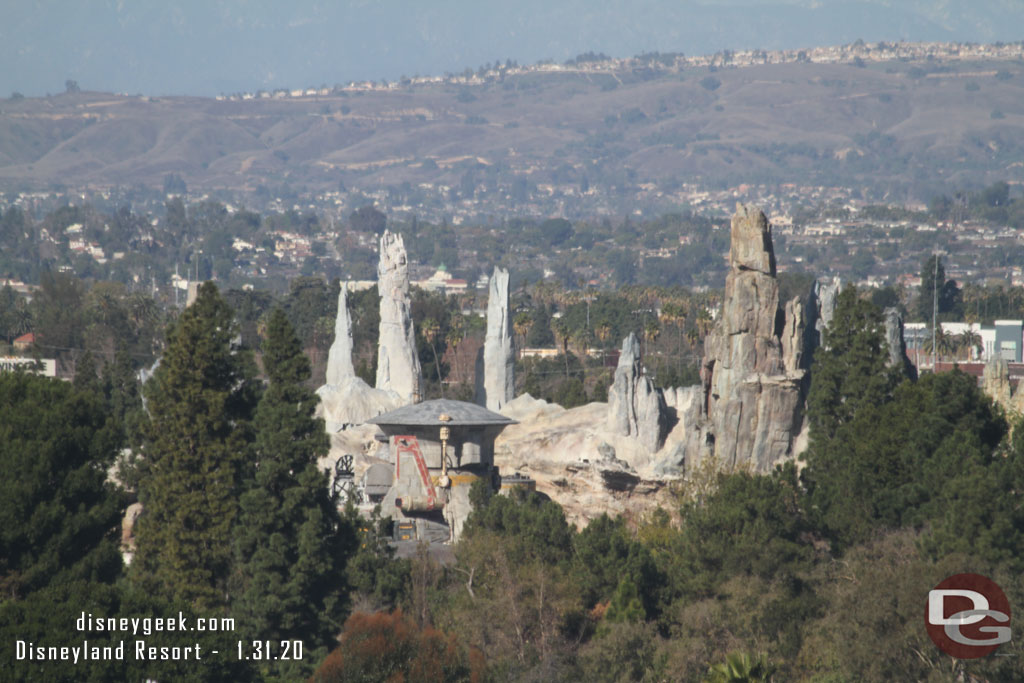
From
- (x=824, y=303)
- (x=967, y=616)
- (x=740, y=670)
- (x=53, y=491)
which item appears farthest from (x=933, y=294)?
(x=53, y=491)

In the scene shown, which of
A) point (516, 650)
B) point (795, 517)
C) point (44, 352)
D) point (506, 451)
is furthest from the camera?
point (44, 352)

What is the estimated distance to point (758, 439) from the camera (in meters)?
40.2

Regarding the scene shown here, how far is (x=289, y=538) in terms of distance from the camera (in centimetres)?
2861

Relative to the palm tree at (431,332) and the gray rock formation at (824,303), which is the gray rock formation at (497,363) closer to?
the gray rock formation at (824,303)

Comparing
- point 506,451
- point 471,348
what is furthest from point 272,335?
point 471,348

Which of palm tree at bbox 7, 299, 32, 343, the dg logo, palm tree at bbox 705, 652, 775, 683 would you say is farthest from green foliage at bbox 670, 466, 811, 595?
palm tree at bbox 7, 299, 32, 343

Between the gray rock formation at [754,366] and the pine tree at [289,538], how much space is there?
13148 mm

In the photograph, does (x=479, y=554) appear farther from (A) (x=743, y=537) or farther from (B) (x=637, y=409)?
(B) (x=637, y=409)

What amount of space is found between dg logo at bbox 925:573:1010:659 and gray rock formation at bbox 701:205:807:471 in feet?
49.0

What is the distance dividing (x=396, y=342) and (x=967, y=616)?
35.4 metres

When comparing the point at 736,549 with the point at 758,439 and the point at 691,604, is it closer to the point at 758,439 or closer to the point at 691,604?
the point at 691,604

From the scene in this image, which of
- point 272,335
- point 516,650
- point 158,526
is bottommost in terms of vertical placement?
point 516,650

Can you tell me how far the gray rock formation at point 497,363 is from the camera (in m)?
55.6

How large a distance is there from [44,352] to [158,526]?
67.8 meters
